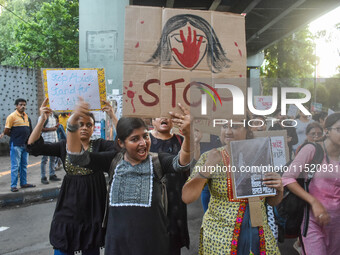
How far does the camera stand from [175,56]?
6.80 feet

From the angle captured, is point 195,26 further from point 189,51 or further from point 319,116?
point 319,116

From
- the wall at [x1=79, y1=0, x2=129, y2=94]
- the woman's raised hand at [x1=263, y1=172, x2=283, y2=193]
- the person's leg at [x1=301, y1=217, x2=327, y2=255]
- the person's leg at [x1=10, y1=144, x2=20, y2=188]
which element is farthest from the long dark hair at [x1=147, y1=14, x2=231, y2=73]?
the person's leg at [x1=10, y1=144, x2=20, y2=188]

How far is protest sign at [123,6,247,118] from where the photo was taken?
202 cm

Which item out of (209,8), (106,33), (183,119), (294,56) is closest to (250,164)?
(183,119)

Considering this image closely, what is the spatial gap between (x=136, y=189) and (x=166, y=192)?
299mm

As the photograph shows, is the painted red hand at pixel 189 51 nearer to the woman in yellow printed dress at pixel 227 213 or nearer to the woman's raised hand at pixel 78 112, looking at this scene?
the woman in yellow printed dress at pixel 227 213

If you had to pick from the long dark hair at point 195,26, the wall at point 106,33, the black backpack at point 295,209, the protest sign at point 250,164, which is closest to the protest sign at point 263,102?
the protest sign at point 250,164

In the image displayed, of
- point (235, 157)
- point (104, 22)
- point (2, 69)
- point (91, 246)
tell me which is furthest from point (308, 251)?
point (2, 69)

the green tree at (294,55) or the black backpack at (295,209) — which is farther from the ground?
the green tree at (294,55)

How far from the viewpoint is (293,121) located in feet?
6.77

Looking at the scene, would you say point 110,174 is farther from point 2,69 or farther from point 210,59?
point 2,69

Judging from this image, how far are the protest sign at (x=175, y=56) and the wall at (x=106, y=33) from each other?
205 inches

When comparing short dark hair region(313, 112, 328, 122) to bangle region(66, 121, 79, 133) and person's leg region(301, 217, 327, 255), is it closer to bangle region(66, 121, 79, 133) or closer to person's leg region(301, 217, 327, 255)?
person's leg region(301, 217, 327, 255)

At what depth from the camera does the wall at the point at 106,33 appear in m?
7.27
